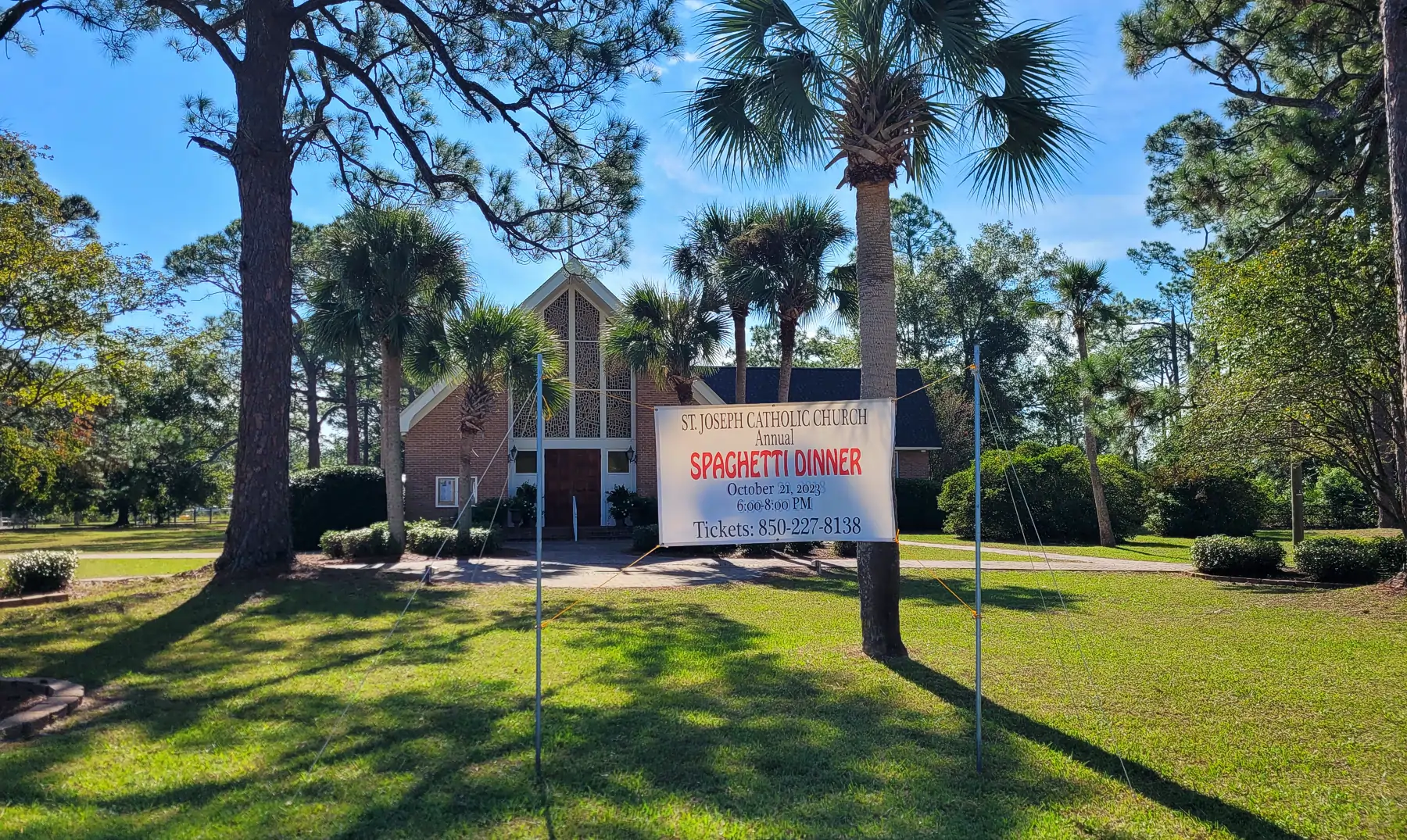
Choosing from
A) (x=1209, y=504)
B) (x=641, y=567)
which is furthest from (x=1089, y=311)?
(x=641, y=567)

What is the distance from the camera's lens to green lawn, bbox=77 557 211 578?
14461mm

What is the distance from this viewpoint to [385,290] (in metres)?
16.2

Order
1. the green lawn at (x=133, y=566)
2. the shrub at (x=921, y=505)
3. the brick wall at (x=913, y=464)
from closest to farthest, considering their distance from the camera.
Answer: the green lawn at (x=133, y=566) < the shrub at (x=921, y=505) < the brick wall at (x=913, y=464)

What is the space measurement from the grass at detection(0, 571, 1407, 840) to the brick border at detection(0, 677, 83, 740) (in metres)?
0.21

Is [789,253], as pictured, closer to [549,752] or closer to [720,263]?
[720,263]

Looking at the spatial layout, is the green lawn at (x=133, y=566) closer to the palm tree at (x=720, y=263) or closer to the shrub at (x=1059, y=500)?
the palm tree at (x=720, y=263)

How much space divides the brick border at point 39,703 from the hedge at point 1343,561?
1603 cm

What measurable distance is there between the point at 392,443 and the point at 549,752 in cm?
1242

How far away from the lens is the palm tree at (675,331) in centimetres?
1833

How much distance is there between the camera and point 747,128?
850cm

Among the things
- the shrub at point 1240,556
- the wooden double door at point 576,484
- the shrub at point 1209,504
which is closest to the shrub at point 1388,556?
the shrub at point 1240,556

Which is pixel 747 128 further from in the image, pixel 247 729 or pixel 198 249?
pixel 198 249

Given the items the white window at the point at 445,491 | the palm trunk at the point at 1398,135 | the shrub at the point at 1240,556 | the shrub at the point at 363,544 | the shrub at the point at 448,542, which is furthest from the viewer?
the white window at the point at 445,491

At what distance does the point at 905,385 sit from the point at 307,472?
69.0ft
